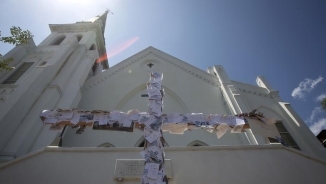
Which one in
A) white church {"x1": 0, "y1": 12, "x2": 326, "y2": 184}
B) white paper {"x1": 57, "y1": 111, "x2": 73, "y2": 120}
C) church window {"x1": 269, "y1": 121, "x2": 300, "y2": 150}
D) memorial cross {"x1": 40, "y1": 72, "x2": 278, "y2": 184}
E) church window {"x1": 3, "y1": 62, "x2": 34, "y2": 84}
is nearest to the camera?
memorial cross {"x1": 40, "y1": 72, "x2": 278, "y2": 184}

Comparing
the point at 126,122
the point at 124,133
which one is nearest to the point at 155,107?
the point at 126,122

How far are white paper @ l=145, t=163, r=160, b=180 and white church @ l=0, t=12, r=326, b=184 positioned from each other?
2079 mm

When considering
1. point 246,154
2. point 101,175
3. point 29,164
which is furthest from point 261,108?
point 29,164

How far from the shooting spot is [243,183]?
552 centimetres

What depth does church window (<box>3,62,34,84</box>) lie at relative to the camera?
10818mm

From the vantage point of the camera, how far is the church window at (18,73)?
1082 centimetres

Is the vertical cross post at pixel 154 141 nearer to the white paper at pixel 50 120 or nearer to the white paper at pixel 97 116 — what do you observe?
the white paper at pixel 97 116

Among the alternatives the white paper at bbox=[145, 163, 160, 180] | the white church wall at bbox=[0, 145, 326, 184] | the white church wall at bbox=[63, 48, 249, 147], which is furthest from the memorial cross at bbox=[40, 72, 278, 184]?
the white church wall at bbox=[63, 48, 249, 147]

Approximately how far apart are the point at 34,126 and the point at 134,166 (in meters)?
5.83

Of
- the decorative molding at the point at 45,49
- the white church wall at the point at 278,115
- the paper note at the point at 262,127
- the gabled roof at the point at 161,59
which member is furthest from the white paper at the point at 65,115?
the decorative molding at the point at 45,49

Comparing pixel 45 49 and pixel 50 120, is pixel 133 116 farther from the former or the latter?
pixel 45 49

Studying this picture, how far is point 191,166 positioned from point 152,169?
8.32ft

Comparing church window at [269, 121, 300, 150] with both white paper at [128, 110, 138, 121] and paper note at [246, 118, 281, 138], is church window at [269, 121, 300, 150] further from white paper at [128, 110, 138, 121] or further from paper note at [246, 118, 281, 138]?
Answer: white paper at [128, 110, 138, 121]

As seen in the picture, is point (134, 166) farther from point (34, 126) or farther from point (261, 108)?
point (261, 108)
